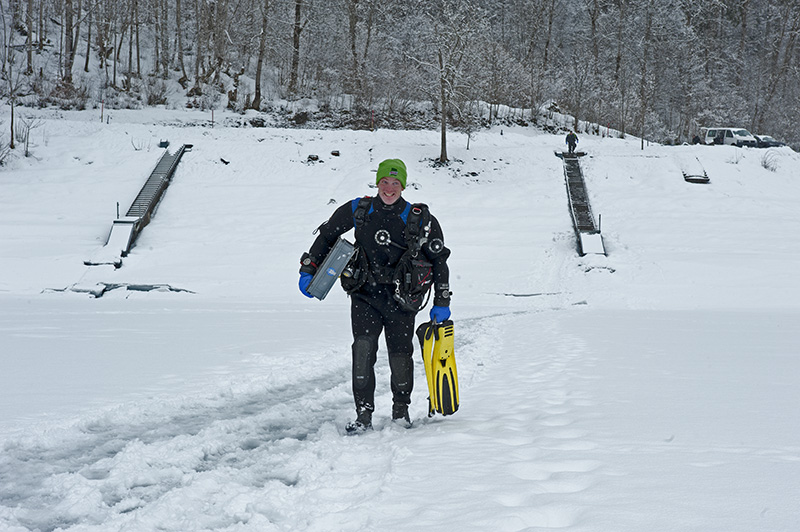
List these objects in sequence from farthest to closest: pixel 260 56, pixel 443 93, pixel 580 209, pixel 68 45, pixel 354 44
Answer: pixel 354 44 → pixel 68 45 → pixel 260 56 → pixel 443 93 → pixel 580 209

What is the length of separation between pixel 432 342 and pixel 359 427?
0.90m

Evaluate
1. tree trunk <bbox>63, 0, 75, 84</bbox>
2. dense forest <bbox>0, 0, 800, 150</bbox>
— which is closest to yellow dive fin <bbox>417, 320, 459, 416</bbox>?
dense forest <bbox>0, 0, 800, 150</bbox>

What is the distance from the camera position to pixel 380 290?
15.4 feet

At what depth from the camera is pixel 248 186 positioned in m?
22.4

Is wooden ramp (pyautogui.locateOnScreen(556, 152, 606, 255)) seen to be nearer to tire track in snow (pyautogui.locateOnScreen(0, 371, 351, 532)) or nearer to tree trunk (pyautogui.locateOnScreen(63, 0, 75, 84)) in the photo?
tire track in snow (pyautogui.locateOnScreen(0, 371, 351, 532))

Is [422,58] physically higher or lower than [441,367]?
higher

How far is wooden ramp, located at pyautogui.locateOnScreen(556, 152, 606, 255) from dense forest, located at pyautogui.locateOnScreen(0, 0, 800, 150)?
5.68 meters

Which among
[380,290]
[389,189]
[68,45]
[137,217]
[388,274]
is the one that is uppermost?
[68,45]

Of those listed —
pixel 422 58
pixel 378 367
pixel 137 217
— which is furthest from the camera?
pixel 422 58

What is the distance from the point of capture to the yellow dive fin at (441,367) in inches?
185

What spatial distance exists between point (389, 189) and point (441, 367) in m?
1.49

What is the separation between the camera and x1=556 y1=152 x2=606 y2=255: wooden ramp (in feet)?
62.9

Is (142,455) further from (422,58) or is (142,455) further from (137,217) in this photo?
(422,58)

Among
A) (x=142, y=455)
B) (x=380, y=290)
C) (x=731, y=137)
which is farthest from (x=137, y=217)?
(x=731, y=137)
